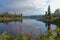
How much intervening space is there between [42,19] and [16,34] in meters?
2.15

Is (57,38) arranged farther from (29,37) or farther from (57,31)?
(29,37)

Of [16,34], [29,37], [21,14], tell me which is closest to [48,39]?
[29,37]

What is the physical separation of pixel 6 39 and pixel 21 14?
1977 millimetres

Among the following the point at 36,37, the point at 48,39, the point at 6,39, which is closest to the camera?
the point at 48,39

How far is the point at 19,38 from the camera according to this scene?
2928mm

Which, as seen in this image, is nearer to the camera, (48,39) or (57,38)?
(48,39)

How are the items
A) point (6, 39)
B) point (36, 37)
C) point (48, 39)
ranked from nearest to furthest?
point (48, 39) → point (6, 39) → point (36, 37)

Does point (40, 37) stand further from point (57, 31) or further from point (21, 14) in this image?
point (21, 14)

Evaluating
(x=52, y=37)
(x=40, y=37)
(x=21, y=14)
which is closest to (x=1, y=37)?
(x=40, y=37)

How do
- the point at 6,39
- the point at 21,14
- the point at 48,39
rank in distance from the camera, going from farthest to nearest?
the point at 21,14, the point at 6,39, the point at 48,39

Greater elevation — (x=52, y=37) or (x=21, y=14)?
(x=21, y=14)

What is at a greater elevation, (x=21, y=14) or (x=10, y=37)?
(x=21, y=14)

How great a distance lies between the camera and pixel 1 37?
2838 millimetres

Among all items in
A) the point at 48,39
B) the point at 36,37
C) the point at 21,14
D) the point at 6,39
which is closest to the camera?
the point at 48,39
